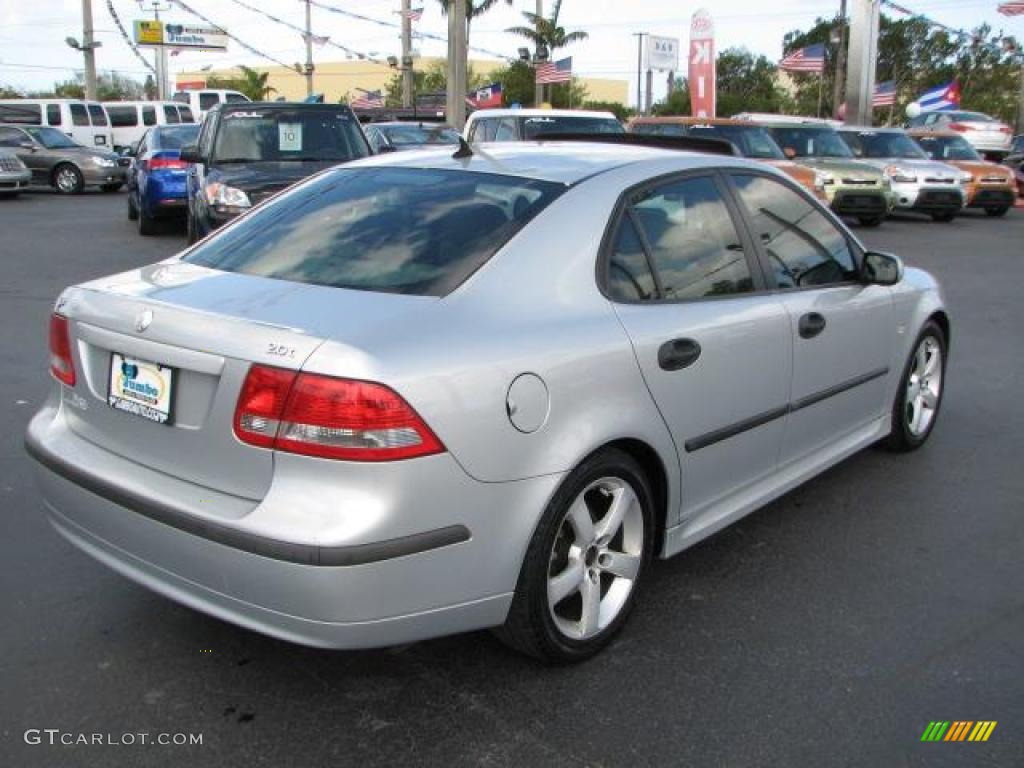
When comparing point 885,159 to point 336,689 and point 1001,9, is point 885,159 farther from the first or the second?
point 336,689

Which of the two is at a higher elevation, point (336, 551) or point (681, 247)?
point (681, 247)

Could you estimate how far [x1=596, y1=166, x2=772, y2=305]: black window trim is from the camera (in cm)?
315

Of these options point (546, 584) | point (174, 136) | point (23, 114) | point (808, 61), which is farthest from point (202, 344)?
point (23, 114)

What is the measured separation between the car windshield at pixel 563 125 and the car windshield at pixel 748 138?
2.22 meters

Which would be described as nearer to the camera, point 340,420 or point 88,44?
point 340,420

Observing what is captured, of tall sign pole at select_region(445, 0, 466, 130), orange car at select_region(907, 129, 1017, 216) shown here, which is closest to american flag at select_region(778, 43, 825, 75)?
orange car at select_region(907, 129, 1017, 216)

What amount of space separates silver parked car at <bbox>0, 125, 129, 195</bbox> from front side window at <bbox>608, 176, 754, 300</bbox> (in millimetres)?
22649

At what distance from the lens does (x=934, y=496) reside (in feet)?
15.0

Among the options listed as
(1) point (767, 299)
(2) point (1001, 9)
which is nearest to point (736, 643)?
(1) point (767, 299)

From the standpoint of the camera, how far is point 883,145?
19.1 m

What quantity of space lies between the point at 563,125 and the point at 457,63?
37.4ft

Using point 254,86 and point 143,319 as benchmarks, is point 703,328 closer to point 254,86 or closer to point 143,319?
point 143,319

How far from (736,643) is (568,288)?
1.28 m

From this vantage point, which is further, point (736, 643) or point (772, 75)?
point (772, 75)
